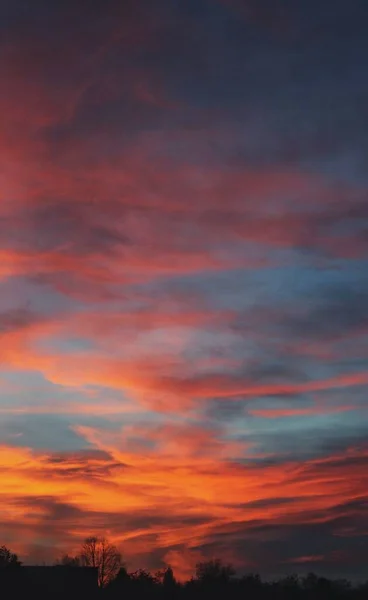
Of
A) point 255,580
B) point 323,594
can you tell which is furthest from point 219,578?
point 323,594

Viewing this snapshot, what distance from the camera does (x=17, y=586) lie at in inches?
3258

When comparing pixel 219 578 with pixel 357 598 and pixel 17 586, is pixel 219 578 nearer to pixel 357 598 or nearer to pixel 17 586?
pixel 357 598

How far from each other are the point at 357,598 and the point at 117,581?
5694 cm

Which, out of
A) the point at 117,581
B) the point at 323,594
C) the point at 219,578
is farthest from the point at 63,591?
the point at 323,594

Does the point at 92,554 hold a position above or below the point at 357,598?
above

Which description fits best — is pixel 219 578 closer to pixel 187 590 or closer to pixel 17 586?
pixel 187 590

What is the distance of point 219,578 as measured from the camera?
147750 millimetres

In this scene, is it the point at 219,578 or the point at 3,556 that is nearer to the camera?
the point at 3,556

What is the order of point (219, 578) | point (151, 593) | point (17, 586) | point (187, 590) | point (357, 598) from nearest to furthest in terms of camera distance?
point (17, 586) → point (151, 593) → point (187, 590) → point (219, 578) → point (357, 598)

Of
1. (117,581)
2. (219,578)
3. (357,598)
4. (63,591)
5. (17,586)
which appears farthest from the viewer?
(357,598)

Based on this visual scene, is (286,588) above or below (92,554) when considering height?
below

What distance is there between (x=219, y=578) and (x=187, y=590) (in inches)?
560

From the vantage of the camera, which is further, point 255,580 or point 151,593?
point 255,580

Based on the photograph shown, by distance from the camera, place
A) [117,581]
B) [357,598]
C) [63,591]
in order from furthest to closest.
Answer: [357,598], [117,581], [63,591]
